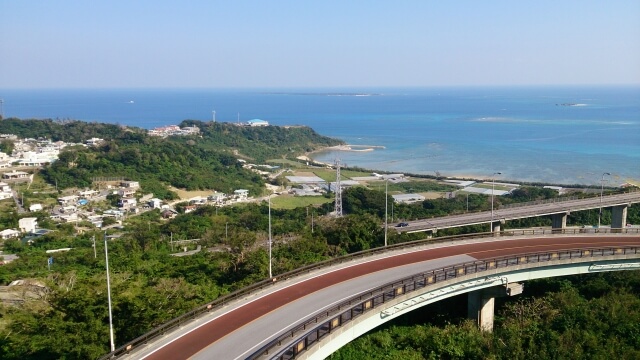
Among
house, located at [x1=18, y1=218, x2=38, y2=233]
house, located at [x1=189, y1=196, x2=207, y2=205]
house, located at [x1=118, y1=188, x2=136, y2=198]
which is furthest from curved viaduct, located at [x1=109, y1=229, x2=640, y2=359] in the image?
house, located at [x1=118, y1=188, x2=136, y2=198]

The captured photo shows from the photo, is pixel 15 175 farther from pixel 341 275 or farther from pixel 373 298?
pixel 373 298

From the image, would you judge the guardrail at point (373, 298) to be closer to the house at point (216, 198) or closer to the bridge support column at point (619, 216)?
the bridge support column at point (619, 216)

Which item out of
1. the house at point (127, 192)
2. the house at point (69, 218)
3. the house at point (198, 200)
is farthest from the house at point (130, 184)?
the house at point (69, 218)

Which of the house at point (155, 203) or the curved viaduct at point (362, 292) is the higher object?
Answer: the curved viaduct at point (362, 292)

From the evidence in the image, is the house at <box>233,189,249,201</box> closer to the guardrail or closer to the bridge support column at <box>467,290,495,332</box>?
the bridge support column at <box>467,290,495,332</box>

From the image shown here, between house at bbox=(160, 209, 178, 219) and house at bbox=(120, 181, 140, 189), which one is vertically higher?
house at bbox=(120, 181, 140, 189)

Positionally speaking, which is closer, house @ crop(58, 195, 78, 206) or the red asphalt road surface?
the red asphalt road surface

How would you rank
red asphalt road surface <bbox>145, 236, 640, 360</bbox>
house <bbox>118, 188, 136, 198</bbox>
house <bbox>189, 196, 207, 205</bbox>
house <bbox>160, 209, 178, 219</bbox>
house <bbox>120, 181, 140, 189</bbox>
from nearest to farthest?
1. red asphalt road surface <bbox>145, 236, 640, 360</bbox>
2. house <bbox>160, 209, 178, 219</bbox>
3. house <bbox>118, 188, 136, 198</bbox>
4. house <bbox>189, 196, 207, 205</bbox>
5. house <bbox>120, 181, 140, 189</bbox>
